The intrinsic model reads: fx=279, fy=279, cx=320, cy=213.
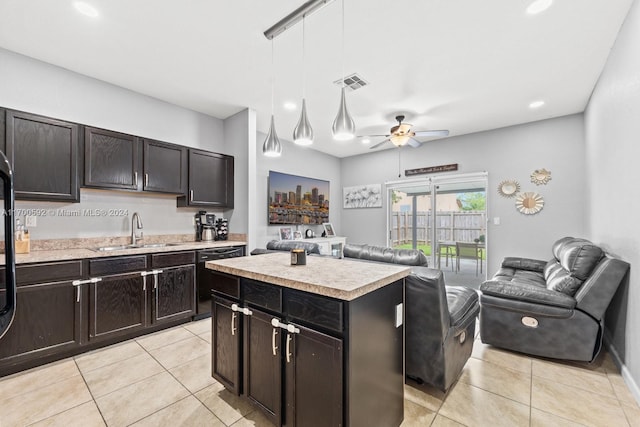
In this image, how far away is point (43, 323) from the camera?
2.44m

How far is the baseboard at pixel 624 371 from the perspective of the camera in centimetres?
201

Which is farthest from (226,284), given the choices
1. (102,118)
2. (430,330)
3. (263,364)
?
(102,118)

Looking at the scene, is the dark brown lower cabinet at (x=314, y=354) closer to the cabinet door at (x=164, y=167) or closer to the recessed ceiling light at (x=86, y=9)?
the cabinet door at (x=164, y=167)

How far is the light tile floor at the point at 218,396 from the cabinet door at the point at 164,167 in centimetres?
194

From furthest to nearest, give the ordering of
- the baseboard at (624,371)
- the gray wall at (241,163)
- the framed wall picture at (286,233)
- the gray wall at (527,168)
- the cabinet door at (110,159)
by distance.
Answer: the framed wall picture at (286,233), the gray wall at (527,168), the gray wall at (241,163), the cabinet door at (110,159), the baseboard at (624,371)

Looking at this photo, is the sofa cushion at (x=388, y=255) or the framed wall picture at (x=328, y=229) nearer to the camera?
the sofa cushion at (x=388, y=255)

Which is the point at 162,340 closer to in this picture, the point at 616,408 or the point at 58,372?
the point at 58,372

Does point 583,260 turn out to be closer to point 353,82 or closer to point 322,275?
point 322,275

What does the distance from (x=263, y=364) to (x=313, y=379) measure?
0.40 metres

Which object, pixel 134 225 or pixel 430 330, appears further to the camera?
pixel 134 225

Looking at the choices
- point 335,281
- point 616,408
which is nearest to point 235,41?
point 335,281

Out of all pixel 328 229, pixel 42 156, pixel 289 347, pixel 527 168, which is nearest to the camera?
pixel 289 347

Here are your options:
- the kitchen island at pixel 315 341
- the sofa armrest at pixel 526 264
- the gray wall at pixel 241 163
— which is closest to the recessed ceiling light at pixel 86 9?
the gray wall at pixel 241 163

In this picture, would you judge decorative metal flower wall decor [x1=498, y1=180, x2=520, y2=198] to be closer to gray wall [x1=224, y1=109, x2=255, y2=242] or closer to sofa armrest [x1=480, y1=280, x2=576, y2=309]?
sofa armrest [x1=480, y1=280, x2=576, y2=309]
